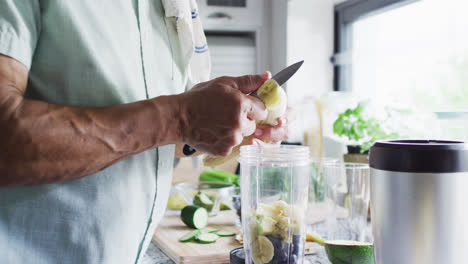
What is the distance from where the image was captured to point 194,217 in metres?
1.23

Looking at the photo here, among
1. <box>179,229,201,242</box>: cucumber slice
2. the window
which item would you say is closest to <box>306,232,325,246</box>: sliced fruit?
<box>179,229,201,242</box>: cucumber slice

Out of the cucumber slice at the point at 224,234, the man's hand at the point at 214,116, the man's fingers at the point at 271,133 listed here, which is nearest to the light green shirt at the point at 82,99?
the man's hand at the point at 214,116

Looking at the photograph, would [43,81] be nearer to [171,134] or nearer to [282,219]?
[171,134]

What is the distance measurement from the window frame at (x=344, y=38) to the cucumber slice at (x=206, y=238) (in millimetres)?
1513

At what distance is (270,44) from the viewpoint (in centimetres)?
284

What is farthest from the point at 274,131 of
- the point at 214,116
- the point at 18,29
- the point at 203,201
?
the point at 203,201

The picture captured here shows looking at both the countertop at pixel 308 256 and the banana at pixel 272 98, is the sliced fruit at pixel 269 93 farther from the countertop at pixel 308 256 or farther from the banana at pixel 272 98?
the countertop at pixel 308 256

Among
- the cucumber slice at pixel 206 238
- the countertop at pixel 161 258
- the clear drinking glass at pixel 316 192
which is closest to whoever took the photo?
the countertop at pixel 161 258

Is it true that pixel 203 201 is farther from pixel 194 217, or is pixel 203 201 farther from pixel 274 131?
pixel 274 131

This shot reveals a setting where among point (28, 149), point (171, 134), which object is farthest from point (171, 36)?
point (28, 149)

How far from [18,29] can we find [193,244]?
2.23ft

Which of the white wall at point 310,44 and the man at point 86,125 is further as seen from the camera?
the white wall at point 310,44

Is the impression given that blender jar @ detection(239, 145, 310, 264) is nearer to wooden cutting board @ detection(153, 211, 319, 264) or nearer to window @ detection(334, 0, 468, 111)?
wooden cutting board @ detection(153, 211, 319, 264)

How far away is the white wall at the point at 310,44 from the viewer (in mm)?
2488
